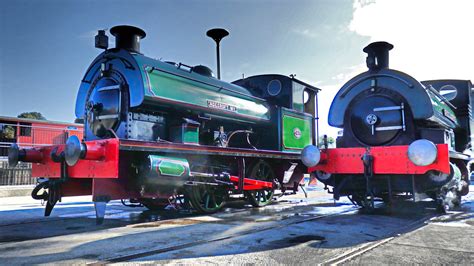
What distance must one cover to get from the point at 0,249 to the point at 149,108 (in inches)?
112

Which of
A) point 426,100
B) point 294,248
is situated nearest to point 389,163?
point 426,100

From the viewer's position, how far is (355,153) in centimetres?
651

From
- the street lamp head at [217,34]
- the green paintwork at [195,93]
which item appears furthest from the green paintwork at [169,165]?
the street lamp head at [217,34]

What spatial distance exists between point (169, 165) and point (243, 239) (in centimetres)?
191

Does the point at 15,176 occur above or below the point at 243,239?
above

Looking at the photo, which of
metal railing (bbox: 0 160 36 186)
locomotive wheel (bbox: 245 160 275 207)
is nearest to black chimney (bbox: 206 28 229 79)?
locomotive wheel (bbox: 245 160 275 207)

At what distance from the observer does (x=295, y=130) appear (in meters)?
9.09

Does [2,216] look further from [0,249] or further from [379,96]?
[379,96]

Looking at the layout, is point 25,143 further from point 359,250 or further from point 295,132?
point 359,250

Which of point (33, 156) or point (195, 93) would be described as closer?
point (33, 156)

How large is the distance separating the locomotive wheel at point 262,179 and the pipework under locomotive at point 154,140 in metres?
0.02

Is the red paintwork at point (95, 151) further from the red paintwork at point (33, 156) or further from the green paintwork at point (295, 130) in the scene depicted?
the green paintwork at point (295, 130)

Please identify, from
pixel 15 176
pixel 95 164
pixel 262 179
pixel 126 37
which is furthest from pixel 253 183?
pixel 15 176

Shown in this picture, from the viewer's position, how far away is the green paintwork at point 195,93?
591 cm
